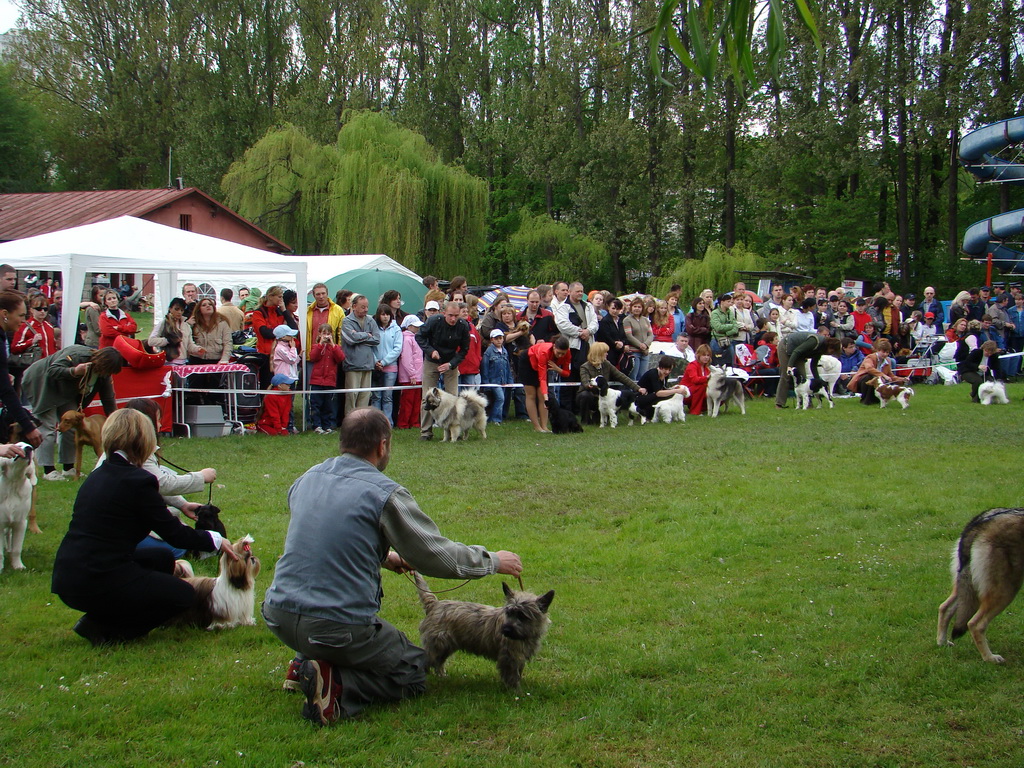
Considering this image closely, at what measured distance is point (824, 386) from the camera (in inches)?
625

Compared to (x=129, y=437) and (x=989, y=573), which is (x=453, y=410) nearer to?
(x=129, y=437)

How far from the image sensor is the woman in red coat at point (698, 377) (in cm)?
1534

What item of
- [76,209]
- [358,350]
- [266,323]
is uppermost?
[76,209]

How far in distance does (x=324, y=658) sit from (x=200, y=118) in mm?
44560

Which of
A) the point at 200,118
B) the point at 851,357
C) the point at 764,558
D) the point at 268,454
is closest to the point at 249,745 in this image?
the point at 764,558

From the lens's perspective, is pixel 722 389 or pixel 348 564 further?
pixel 722 389

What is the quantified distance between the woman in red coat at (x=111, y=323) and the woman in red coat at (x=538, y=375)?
210 inches

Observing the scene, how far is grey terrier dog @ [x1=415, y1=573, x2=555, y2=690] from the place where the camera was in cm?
410

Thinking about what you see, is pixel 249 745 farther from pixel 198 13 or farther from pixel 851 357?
pixel 198 13

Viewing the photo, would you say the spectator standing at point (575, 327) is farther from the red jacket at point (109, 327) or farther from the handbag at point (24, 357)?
the handbag at point (24, 357)

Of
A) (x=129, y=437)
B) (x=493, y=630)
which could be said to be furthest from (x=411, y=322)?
(x=493, y=630)

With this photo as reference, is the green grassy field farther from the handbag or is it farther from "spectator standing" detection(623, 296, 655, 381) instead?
"spectator standing" detection(623, 296, 655, 381)

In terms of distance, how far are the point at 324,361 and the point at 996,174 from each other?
22094 mm

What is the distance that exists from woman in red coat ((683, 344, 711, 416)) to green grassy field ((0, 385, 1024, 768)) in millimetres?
6024
